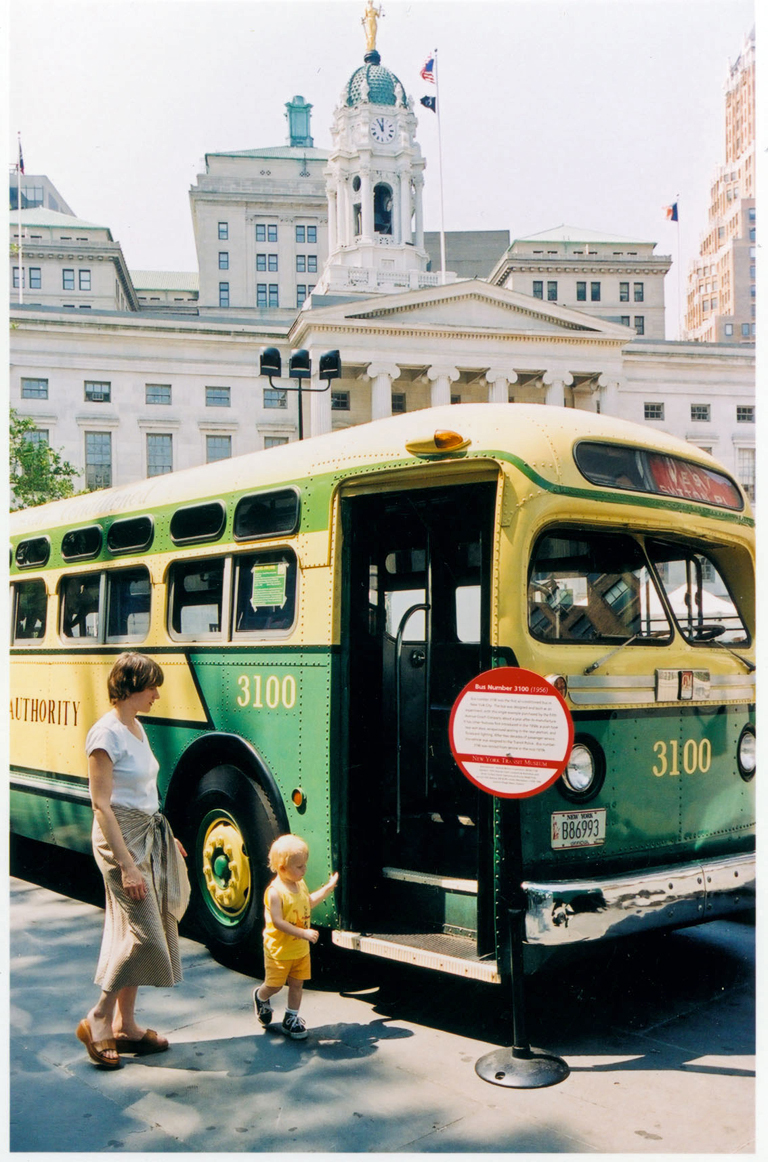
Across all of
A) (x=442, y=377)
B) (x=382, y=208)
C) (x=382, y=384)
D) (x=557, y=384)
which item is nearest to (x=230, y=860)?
(x=382, y=384)

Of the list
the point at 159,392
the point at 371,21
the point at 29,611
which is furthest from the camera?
the point at 159,392

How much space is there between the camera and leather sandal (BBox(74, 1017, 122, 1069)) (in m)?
5.05

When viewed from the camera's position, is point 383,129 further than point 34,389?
Yes

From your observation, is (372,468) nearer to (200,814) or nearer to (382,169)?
(200,814)

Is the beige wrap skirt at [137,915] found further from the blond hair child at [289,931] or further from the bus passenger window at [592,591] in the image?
the bus passenger window at [592,591]

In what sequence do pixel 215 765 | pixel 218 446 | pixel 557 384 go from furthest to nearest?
pixel 557 384 < pixel 218 446 < pixel 215 765

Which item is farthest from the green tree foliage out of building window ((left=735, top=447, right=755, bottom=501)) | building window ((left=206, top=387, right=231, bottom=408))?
building window ((left=206, top=387, right=231, bottom=408))

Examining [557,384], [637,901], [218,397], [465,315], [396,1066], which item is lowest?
[396,1066]

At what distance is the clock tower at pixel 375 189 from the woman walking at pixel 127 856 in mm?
76311

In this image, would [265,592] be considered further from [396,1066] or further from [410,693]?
[396,1066]

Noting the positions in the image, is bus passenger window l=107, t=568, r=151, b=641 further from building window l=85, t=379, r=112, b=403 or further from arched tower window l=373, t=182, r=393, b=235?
arched tower window l=373, t=182, r=393, b=235

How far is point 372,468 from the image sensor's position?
5.77 metres

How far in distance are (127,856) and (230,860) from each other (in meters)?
1.62

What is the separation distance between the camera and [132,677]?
5008 mm
